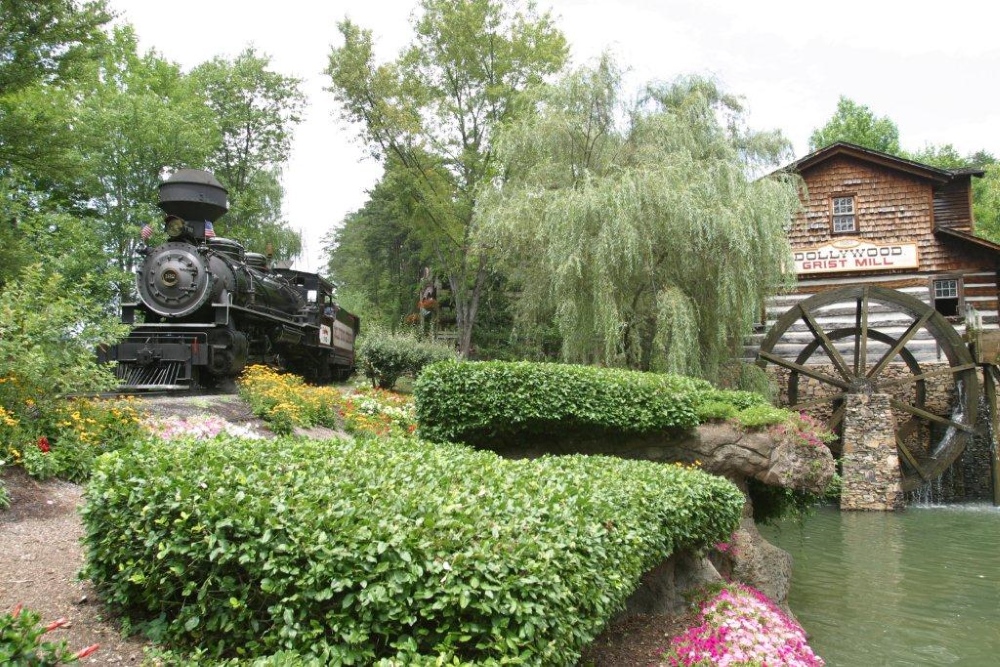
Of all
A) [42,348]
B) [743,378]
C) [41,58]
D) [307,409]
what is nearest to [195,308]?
[307,409]

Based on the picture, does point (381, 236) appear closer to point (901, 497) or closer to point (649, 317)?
point (649, 317)

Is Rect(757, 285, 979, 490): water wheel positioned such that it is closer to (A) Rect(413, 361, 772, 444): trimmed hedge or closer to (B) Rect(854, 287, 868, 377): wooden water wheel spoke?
(B) Rect(854, 287, 868, 377): wooden water wheel spoke

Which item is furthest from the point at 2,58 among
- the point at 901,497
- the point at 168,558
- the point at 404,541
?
the point at 901,497

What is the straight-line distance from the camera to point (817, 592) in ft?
29.5

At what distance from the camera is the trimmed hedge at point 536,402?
8.91 meters

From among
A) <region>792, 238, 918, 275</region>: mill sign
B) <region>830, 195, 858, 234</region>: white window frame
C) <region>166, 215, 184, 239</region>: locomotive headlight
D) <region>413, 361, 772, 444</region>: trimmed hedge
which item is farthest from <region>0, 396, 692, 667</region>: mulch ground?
<region>830, 195, 858, 234</region>: white window frame

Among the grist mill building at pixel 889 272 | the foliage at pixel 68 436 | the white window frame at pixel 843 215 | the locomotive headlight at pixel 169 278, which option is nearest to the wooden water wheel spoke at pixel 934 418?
the grist mill building at pixel 889 272

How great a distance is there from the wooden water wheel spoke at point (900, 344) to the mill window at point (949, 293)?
3.07m

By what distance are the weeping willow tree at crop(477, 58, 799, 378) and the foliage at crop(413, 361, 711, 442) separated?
430 centimetres

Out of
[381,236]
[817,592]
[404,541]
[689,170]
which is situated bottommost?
[817,592]

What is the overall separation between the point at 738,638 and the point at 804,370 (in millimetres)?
13055

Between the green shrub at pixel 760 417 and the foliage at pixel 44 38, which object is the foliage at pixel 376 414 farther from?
the foliage at pixel 44 38

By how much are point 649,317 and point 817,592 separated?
6504 millimetres

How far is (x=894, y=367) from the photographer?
18781mm
